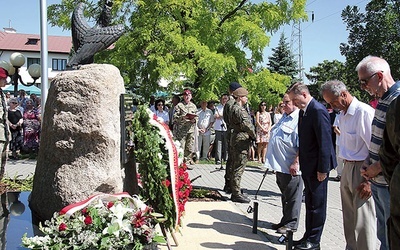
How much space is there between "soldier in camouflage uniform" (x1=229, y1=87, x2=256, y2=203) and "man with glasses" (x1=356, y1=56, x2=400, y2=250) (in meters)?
3.42

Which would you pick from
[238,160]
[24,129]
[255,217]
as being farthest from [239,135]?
[24,129]

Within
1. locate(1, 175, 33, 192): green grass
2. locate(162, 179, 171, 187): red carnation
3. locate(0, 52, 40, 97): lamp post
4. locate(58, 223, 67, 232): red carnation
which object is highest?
locate(0, 52, 40, 97): lamp post

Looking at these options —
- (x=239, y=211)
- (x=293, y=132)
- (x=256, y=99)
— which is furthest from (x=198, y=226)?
(x=256, y=99)

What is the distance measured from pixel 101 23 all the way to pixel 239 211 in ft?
11.7

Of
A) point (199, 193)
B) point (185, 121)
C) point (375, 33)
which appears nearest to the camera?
point (199, 193)

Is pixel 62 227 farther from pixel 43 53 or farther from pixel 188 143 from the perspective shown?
pixel 188 143

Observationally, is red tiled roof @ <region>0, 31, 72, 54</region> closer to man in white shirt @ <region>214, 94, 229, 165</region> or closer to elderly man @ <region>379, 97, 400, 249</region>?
man in white shirt @ <region>214, 94, 229, 165</region>

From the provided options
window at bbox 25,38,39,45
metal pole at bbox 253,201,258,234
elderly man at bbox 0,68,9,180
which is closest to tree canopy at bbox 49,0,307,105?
elderly man at bbox 0,68,9,180

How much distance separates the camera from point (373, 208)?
4.22m

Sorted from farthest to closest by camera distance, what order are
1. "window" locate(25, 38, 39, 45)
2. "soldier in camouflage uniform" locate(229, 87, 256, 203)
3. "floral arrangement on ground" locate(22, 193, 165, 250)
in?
"window" locate(25, 38, 39, 45) < "soldier in camouflage uniform" locate(229, 87, 256, 203) < "floral arrangement on ground" locate(22, 193, 165, 250)

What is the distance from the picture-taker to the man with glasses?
351 centimetres

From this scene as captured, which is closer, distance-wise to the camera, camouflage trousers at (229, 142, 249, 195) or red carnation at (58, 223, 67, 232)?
red carnation at (58, 223, 67, 232)

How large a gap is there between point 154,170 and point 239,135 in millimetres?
3066

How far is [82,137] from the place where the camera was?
14.1ft
